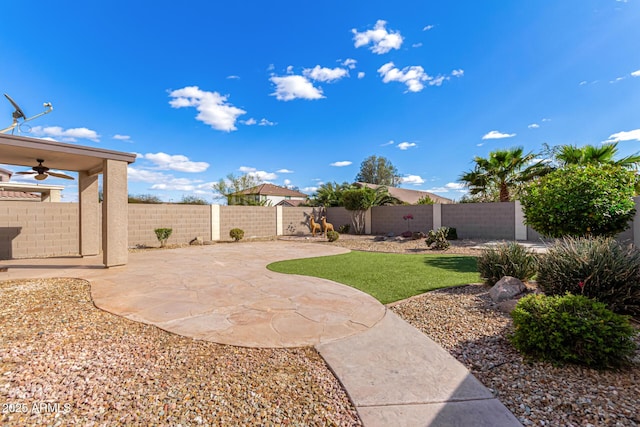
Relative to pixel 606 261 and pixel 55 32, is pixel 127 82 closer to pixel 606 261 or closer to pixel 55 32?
pixel 55 32

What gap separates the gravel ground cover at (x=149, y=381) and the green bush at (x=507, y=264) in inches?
160

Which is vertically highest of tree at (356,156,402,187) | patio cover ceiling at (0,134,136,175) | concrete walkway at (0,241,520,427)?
tree at (356,156,402,187)

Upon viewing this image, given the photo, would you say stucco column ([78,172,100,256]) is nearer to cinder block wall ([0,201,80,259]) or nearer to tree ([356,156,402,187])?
cinder block wall ([0,201,80,259])

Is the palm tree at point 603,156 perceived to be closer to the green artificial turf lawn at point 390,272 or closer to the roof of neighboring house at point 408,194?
the green artificial turf lawn at point 390,272

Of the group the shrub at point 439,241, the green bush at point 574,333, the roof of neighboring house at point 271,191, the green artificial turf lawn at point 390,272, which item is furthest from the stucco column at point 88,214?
the roof of neighboring house at point 271,191

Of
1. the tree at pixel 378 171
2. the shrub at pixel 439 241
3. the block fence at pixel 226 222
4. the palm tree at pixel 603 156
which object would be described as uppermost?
the tree at pixel 378 171

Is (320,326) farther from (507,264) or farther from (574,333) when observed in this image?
(507,264)

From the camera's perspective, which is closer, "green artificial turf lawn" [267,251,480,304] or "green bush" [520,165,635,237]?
"green artificial turf lawn" [267,251,480,304]

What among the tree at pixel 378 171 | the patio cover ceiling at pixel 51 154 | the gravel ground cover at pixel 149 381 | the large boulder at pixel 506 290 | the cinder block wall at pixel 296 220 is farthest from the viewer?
the tree at pixel 378 171

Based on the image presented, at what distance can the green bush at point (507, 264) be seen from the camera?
493 centimetres

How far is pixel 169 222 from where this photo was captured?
40.3 feet

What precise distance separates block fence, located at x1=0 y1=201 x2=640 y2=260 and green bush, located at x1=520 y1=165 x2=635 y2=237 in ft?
10.0

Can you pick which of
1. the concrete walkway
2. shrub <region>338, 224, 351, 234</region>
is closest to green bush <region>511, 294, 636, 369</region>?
the concrete walkway

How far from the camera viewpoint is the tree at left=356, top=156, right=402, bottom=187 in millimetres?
38219
